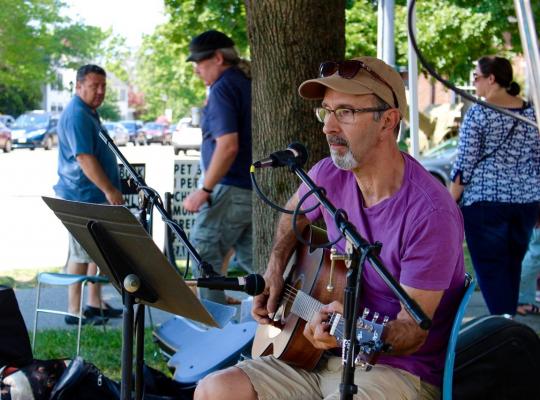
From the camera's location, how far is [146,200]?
12.2ft

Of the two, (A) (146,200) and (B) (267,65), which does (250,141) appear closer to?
(B) (267,65)

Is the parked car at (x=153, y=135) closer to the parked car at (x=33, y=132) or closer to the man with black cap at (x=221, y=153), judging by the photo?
the parked car at (x=33, y=132)

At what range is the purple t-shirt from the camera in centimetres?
296

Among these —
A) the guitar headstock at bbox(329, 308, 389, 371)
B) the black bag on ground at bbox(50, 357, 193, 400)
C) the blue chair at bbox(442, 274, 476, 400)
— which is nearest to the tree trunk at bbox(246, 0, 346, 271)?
the black bag on ground at bbox(50, 357, 193, 400)

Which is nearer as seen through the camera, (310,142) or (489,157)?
(310,142)

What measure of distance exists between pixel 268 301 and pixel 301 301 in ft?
0.69

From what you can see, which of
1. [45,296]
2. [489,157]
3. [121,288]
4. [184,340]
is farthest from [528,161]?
[45,296]

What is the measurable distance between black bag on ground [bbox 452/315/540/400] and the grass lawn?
2.16 metres

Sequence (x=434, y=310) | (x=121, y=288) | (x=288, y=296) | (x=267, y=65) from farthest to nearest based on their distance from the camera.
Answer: (x=267, y=65) → (x=288, y=296) → (x=121, y=288) → (x=434, y=310)

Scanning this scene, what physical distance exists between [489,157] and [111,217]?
3236mm

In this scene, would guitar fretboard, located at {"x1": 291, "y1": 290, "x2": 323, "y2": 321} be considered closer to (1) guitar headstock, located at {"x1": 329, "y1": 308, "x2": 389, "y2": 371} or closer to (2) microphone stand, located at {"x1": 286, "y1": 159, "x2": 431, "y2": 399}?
(1) guitar headstock, located at {"x1": 329, "y1": 308, "x2": 389, "y2": 371}

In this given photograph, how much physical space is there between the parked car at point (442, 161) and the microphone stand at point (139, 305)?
42.1 feet

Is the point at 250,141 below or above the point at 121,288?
above

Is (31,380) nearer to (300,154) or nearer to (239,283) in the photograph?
(239,283)
